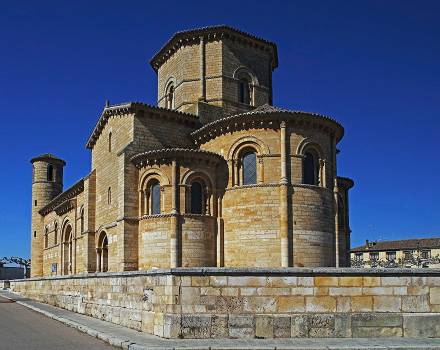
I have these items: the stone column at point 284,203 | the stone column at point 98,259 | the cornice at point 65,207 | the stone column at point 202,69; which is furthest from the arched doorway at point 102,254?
the stone column at point 284,203

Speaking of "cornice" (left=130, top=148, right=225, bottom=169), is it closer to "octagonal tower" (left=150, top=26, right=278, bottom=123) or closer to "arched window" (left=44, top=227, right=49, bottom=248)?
"octagonal tower" (left=150, top=26, right=278, bottom=123)

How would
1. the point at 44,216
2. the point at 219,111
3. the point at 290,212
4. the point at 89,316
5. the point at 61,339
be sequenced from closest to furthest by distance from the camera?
the point at 61,339, the point at 89,316, the point at 290,212, the point at 219,111, the point at 44,216

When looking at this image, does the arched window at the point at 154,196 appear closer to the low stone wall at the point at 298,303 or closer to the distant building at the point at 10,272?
the low stone wall at the point at 298,303

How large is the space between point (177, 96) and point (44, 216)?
2042cm

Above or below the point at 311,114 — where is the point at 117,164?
below

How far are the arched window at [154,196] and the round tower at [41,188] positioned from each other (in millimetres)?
23894

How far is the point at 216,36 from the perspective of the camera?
90.5ft

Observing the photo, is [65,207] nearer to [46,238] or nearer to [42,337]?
[46,238]

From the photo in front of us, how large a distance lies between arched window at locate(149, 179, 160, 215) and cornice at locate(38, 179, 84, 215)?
8.81 metres

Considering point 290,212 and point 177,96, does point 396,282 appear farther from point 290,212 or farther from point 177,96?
point 177,96

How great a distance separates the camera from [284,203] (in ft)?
67.9

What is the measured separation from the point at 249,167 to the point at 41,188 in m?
28.2

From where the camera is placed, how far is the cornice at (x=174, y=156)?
2142 centimetres

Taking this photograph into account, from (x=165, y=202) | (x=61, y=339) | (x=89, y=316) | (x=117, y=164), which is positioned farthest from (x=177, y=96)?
(x=61, y=339)
